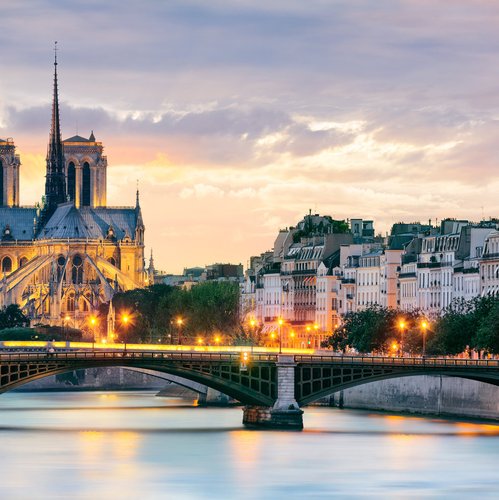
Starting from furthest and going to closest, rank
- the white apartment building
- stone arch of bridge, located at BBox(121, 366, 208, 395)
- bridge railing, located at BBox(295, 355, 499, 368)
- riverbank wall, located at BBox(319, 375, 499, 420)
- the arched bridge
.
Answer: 1. the white apartment building
2. stone arch of bridge, located at BBox(121, 366, 208, 395)
3. riverbank wall, located at BBox(319, 375, 499, 420)
4. the arched bridge
5. bridge railing, located at BBox(295, 355, 499, 368)

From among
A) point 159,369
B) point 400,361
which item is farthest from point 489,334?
point 159,369

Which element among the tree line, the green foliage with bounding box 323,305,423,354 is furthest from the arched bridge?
the green foliage with bounding box 323,305,423,354

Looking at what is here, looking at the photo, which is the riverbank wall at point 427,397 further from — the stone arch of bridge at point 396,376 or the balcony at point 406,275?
the balcony at point 406,275

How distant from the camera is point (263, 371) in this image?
385 feet

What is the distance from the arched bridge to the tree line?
34.0 feet

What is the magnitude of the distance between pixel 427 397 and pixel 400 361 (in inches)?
484

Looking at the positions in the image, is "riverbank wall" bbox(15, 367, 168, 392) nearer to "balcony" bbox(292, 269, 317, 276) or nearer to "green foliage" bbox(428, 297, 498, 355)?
"balcony" bbox(292, 269, 317, 276)

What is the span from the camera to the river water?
91.5m

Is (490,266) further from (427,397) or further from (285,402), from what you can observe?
(285,402)

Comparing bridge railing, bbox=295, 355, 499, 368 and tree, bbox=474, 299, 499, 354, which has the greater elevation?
tree, bbox=474, 299, 499, 354

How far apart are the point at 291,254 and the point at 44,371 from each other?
77.3 metres

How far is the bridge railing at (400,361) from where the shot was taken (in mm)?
112062

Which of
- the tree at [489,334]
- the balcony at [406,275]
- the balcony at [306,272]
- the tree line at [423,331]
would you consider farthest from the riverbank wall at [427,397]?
the balcony at [306,272]

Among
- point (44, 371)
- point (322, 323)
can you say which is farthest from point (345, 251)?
point (44, 371)
